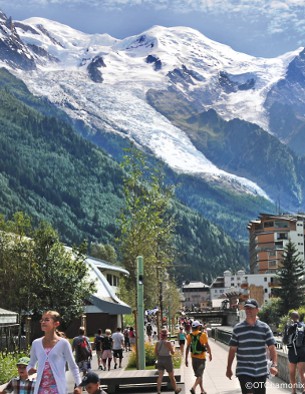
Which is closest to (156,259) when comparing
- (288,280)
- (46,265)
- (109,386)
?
(46,265)

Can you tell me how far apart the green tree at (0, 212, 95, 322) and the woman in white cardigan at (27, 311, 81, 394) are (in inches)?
1608

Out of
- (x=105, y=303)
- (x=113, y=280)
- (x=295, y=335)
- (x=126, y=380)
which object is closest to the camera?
(x=295, y=335)

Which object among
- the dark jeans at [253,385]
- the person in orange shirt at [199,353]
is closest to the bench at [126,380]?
the person in orange shirt at [199,353]

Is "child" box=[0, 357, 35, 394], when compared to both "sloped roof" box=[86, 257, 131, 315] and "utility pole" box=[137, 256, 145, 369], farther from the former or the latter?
"sloped roof" box=[86, 257, 131, 315]

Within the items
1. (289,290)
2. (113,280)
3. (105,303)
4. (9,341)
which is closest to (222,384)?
(9,341)

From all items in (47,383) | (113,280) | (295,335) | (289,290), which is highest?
(113,280)

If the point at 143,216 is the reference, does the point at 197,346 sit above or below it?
below

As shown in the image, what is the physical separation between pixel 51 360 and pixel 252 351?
381 centimetres

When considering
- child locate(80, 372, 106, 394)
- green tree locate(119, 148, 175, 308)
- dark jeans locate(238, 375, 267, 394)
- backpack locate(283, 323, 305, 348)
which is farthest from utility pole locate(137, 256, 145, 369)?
child locate(80, 372, 106, 394)

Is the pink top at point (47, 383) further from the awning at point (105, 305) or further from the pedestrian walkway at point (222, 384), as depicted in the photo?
the awning at point (105, 305)

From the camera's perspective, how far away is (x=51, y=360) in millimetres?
13414

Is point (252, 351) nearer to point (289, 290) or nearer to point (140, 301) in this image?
point (140, 301)

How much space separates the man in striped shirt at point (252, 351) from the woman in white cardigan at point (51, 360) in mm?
3223

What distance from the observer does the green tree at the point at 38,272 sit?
5544 centimetres
